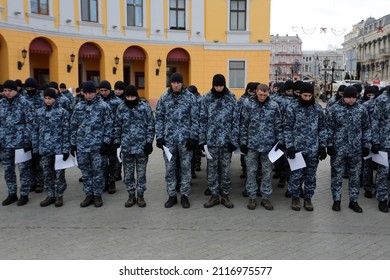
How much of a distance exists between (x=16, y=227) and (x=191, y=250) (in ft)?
9.23

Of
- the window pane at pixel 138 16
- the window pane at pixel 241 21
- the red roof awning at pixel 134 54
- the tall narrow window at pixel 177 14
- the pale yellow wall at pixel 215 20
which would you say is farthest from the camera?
the window pane at pixel 241 21

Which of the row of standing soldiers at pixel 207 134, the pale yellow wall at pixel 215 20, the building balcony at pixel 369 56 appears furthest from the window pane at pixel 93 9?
the building balcony at pixel 369 56

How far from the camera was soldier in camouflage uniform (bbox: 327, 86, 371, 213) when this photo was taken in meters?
6.28

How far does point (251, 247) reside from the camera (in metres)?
5.01

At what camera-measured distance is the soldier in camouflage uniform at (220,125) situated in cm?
657

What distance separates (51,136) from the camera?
662 centimetres

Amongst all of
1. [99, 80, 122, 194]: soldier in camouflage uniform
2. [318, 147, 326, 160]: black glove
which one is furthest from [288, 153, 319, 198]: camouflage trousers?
[99, 80, 122, 194]: soldier in camouflage uniform

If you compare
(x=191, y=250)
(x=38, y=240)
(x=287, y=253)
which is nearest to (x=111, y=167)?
(x=38, y=240)

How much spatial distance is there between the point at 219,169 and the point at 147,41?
762 inches

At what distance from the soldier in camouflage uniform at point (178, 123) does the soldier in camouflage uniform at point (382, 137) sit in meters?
3.06

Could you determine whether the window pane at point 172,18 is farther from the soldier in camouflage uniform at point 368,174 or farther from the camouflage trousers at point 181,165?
the camouflage trousers at point 181,165

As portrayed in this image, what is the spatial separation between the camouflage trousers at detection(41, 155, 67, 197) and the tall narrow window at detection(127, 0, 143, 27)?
18915 millimetres

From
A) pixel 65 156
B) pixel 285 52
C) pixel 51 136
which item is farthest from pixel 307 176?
pixel 285 52

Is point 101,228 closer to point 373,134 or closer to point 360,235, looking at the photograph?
point 360,235
